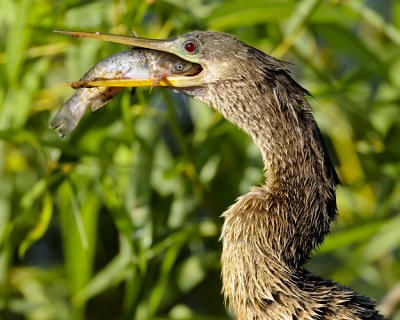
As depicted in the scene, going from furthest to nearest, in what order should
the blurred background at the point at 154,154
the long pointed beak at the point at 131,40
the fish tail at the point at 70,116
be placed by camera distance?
the blurred background at the point at 154,154 < the fish tail at the point at 70,116 < the long pointed beak at the point at 131,40

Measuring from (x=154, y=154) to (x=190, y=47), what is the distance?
1818 mm

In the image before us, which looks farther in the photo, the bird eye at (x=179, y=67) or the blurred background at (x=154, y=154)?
the blurred background at (x=154, y=154)

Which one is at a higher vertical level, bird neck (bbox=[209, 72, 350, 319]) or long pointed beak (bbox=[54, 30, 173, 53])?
long pointed beak (bbox=[54, 30, 173, 53])

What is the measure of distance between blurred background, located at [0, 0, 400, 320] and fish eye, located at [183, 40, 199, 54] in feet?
2.67

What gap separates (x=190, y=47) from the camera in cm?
331

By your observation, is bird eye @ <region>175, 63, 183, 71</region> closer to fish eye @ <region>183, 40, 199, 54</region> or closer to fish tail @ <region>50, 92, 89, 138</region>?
fish eye @ <region>183, 40, 199, 54</region>

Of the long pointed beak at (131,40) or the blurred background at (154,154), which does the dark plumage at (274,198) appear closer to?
the long pointed beak at (131,40)

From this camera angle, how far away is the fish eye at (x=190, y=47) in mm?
3314

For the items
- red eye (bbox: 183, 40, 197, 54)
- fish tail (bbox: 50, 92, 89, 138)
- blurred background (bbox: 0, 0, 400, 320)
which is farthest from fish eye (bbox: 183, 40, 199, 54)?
blurred background (bbox: 0, 0, 400, 320)

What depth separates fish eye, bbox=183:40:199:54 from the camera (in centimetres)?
331

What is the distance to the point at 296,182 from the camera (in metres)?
3.43

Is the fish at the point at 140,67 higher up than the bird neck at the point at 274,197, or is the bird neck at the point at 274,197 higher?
the fish at the point at 140,67

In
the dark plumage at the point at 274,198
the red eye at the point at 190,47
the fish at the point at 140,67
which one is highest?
the red eye at the point at 190,47

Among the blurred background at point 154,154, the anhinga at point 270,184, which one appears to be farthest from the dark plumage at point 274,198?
the blurred background at point 154,154
